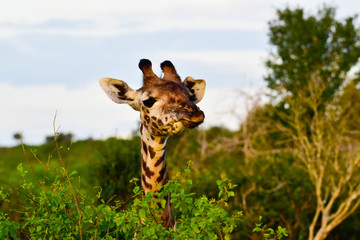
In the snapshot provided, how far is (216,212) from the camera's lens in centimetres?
428

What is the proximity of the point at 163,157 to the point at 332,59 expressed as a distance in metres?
17.5

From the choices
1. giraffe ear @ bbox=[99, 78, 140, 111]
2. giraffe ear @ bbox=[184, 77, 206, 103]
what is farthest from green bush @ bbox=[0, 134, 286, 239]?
giraffe ear @ bbox=[184, 77, 206, 103]

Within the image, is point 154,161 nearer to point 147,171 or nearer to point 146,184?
point 147,171

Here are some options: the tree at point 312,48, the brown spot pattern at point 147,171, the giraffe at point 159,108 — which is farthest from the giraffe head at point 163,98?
the tree at point 312,48

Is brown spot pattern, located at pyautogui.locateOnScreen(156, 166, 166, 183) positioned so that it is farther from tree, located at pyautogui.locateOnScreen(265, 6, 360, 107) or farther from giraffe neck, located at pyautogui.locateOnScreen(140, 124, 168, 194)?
tree, located at pyautogui.locateOnScreen(265, 6, 360, 107)

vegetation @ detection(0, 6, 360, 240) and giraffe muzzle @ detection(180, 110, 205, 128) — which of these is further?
giraffe muzzle @ detection(180, 110, 205, 128)

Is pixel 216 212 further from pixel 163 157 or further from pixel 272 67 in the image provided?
pixel 272 67

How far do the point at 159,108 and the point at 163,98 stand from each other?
110 mm

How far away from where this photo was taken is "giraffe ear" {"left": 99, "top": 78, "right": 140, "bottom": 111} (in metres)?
5.86

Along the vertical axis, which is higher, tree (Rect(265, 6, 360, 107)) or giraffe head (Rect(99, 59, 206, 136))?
tree (Rect(265, 6, 360, 107))

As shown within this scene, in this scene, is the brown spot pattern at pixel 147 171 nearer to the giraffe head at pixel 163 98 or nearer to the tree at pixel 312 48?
the giraffe head at pixel 163 98

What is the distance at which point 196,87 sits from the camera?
6.15m

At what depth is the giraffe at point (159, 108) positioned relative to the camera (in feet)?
17.2

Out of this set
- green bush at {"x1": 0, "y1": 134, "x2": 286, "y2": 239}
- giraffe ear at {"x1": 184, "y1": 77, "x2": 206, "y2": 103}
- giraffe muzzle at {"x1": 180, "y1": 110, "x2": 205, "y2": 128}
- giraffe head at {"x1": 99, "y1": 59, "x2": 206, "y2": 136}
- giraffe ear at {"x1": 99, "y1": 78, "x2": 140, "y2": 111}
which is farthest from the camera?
giraffe ear at {"x1": 184, "y1": 77, "x2": 206, "y2": 103}
